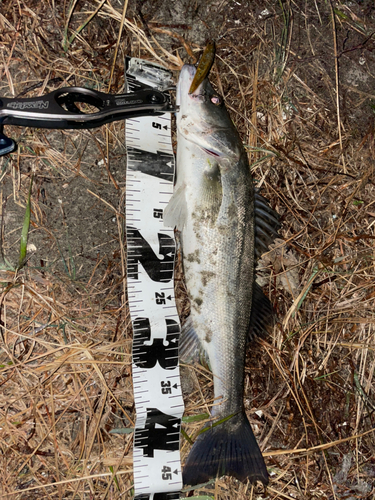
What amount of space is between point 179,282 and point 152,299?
0.98 feet

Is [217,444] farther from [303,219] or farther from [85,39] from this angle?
[85,39]

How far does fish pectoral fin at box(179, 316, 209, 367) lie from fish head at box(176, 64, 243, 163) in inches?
53.1

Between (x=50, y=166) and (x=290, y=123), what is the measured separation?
217cm

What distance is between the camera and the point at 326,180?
3338mm

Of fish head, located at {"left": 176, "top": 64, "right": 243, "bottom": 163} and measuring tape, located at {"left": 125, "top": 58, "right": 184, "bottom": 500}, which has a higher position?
fish head, located at {"left": 176, "top": 64, "right": 243, "bottom": 163}

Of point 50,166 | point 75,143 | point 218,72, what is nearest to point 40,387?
point 50,166

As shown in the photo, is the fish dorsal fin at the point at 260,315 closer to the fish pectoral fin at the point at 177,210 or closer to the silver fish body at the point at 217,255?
the silver fish body at the point at 217,255

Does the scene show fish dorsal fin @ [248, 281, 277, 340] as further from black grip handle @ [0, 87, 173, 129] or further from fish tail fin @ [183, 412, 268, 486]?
black grip handle @ [0, 87, 173, 129]

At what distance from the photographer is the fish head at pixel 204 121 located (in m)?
2.72

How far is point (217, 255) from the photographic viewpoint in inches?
107

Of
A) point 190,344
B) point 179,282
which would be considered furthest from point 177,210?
point 190,344

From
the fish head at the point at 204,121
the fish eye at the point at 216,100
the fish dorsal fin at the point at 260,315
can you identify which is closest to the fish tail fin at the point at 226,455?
the fish dorsal fin at the point at 260,315

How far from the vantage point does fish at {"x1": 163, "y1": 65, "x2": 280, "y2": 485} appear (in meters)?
2.71

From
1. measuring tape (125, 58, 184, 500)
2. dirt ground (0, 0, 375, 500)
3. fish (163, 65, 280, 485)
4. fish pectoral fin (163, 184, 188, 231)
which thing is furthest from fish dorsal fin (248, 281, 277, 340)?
fish pectoral fin (163, 184, 188, 231)
